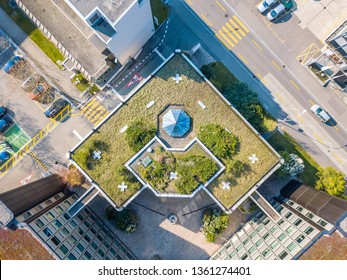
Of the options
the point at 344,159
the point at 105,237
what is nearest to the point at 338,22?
the point at 344,159

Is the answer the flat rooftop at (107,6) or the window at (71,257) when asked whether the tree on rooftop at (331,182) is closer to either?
the window at (71,257)

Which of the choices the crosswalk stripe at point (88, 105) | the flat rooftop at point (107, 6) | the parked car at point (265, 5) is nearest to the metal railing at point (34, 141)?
the crosswalk stripe at point (88, 105)

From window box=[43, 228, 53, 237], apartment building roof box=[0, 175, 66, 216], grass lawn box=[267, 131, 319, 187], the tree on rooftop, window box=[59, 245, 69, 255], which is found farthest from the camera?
grass lawn box=[267, 131, 319, 187]

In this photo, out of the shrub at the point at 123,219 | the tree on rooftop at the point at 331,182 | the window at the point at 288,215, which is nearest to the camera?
the window at the point at 288,215

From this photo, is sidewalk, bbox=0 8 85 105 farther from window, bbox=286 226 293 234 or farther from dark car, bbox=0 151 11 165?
window, bbox=286 226 293 234

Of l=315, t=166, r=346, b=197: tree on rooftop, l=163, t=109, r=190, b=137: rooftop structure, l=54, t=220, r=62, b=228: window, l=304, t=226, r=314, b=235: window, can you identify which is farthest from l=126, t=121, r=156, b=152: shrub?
l=315, t=166, r=346, b=197: tree on rooftop
